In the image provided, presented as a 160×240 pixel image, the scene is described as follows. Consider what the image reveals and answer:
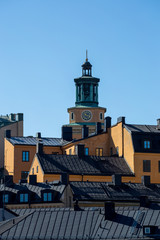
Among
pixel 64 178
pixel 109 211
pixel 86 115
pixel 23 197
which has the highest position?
pixel 86 115

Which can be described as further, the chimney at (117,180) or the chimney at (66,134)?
the chimney at (66,134)

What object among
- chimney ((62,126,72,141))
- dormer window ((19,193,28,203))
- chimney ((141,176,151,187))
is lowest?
dormer window ((19,193,28,203))

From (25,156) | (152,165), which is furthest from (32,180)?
(25,156)

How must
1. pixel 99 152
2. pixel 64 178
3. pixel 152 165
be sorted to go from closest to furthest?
pixel 64 178 → pixel 152 165 → pixel 99 152

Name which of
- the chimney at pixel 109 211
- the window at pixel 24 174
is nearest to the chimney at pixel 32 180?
the window at pixel 24 174

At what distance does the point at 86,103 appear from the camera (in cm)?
15012

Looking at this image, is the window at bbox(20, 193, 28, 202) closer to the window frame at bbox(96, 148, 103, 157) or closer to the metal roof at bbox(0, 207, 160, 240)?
the metal roof at bbox(0, 207, 160, 240)

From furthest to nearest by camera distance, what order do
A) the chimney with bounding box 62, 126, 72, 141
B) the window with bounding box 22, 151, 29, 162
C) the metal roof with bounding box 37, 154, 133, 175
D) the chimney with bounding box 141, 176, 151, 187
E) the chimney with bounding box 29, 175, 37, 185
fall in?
the chimney with bounding box 62, 126, 72, 141 → the window with bounding box 22, 151, 29, 162 → the metal roof with bounding box 37, 154, 133, 175 → the chimney with bounding box 141, 176, 151, 187 → the chimney with bounding box 29, 175, 37, 185

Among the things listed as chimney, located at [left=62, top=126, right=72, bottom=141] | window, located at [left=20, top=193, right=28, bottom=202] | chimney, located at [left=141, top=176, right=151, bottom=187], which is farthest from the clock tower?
window, located at [left=20, top=193, right=28, bottom=202]

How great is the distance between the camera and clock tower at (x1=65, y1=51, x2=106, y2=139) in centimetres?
14725

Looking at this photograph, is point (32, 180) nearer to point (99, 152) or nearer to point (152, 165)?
point (152, 165)

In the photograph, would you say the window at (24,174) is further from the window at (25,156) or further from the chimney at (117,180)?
the chimney at (117,180)

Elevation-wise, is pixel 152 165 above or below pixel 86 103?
below

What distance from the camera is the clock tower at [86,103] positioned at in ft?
483
